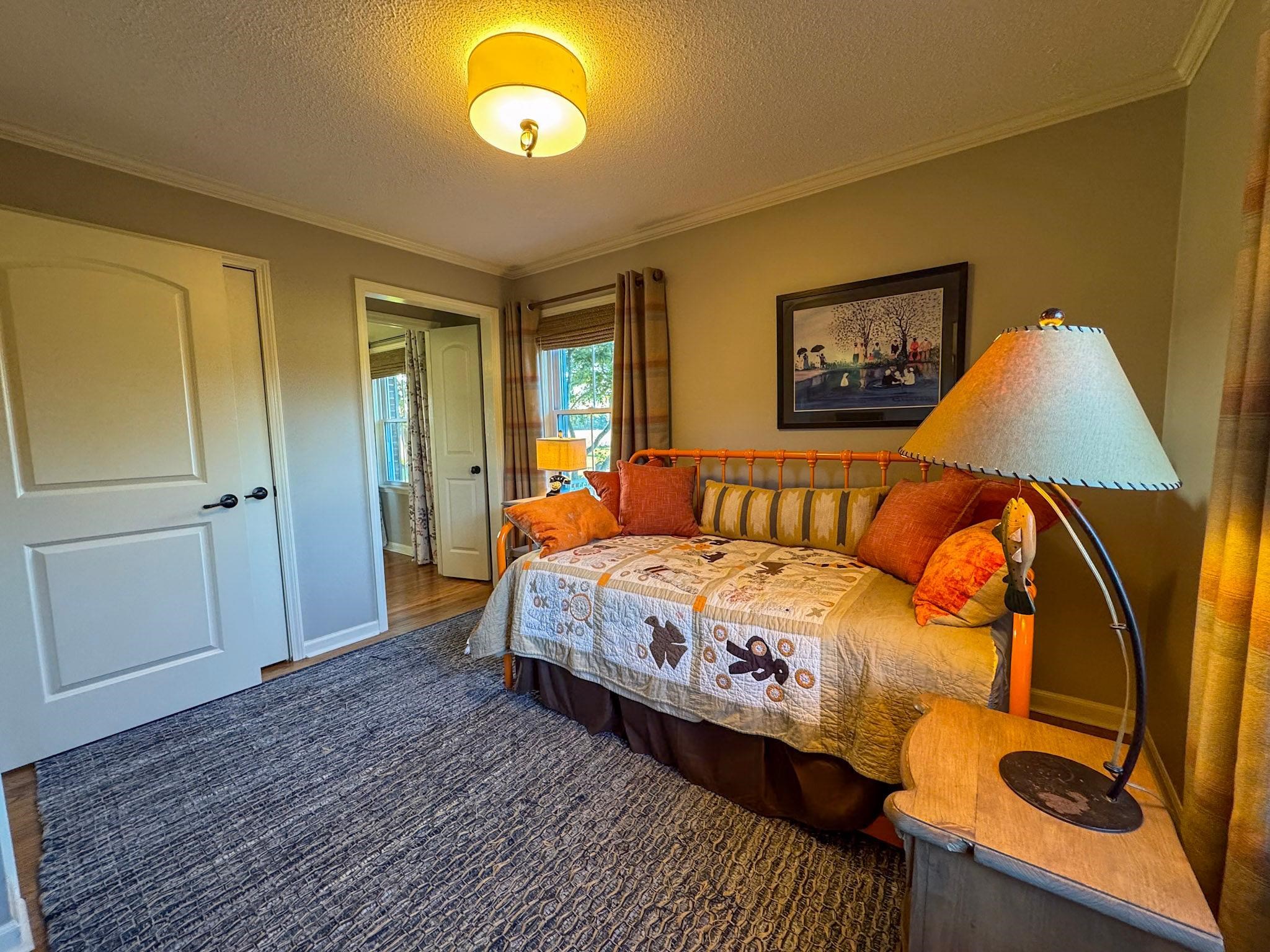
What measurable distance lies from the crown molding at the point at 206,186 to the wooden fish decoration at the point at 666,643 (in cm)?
283

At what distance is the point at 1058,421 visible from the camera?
2.46 ft

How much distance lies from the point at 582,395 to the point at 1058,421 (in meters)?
3.17

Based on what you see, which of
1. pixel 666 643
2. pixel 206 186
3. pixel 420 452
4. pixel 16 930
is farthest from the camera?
pixel 420 452

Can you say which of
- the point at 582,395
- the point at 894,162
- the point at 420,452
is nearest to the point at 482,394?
the point at 582,395

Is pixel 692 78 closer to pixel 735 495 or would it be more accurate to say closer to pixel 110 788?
pixel 735 495

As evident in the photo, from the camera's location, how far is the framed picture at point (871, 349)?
7.25 ft

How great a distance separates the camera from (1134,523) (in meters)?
1.88

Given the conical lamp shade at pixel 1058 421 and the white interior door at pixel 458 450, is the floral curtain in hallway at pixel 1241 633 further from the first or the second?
the white interior door at pixel 458 450

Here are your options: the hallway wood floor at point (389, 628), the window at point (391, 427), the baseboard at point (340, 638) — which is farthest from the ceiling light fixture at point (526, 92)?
the window at point (391, 427)

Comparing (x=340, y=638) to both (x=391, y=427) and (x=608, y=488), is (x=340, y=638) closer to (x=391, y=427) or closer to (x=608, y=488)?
(x=608, y=488)

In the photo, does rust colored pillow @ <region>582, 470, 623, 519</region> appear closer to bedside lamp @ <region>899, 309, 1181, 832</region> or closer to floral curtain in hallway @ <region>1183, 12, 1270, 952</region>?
bedside lamp @ <region>899, 309, 1181, 832</region>

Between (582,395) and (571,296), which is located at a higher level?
(571,296)

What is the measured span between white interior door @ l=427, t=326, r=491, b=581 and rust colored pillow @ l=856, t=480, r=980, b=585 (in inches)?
120

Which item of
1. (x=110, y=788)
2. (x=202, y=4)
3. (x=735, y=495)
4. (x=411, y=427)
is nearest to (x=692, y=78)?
(x=202, y=4)
